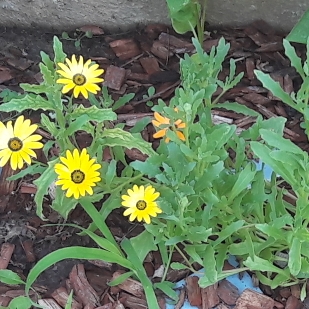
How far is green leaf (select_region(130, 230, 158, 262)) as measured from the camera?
4.81 ft

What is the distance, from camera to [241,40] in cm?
190

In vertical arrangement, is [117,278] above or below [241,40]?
below

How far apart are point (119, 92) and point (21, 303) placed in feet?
2.32

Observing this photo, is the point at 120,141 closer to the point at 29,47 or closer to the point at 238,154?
the point at 238,154

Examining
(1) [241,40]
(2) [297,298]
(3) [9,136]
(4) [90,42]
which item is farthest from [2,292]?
(1) [241,40]

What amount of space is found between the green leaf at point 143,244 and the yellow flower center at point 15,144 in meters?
0.39

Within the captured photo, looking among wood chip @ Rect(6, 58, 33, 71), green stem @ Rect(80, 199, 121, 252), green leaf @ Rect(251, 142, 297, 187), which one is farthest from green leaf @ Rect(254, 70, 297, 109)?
wood chip @ Rect(6, 58, 33, 71)

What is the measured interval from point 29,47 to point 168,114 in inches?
Result: 33.8

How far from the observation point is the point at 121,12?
1931 mm

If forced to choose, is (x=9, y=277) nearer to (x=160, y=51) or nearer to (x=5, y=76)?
(x=5, y=76)

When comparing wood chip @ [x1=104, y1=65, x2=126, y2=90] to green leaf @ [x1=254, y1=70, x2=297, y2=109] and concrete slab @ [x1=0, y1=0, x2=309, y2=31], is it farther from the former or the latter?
green leaf @ [x1=254, y1=70, x2=297, y2=109]

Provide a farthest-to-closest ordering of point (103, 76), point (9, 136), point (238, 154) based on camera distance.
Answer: point (103, 76)
point (238, 154)
point (9, 136)

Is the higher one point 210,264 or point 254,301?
point 210,264

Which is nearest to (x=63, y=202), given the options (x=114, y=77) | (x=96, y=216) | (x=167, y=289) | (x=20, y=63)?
(x=96, y=216)
